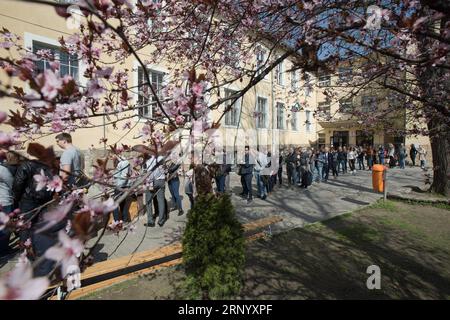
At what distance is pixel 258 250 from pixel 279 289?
122 cm

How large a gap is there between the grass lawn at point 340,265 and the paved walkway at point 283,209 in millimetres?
575

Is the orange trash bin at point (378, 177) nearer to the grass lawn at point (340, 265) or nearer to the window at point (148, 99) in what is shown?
the grass lawn at point (340, 265)

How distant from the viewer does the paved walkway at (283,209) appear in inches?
192

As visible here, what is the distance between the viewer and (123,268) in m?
3.65

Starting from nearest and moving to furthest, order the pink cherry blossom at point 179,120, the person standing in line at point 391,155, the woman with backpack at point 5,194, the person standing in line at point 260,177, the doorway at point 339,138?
the pink cherry blossom at point 179,120
the woman with backpack at point 5,194
the person standing in line at point 260,177
the person standing in line at point 391,155
the doorway at point 339,138

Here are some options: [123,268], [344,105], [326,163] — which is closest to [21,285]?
[123,268]

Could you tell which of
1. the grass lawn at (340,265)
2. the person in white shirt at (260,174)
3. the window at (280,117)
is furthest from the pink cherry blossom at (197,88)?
the window at (280,117)

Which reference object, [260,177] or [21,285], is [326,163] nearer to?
[260,177]

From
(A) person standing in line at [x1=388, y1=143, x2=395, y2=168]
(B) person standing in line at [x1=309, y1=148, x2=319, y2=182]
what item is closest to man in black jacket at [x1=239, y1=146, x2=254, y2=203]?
(B) person standing in line at [x1=309, y1=148, x2=319, y2=182]

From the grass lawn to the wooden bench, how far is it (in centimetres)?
11

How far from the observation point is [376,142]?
1029 inches

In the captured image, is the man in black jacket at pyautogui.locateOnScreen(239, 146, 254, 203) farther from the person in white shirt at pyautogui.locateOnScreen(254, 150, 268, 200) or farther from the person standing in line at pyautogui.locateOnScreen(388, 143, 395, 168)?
the person standing in line at pyautogui.locateOnScreen(388, 143, 395, 168)

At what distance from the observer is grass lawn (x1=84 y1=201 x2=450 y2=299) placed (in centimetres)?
343

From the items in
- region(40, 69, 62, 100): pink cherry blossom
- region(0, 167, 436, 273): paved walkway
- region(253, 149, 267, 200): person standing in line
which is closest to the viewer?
region(40, 69, 62, 100): pink cherry blossom
